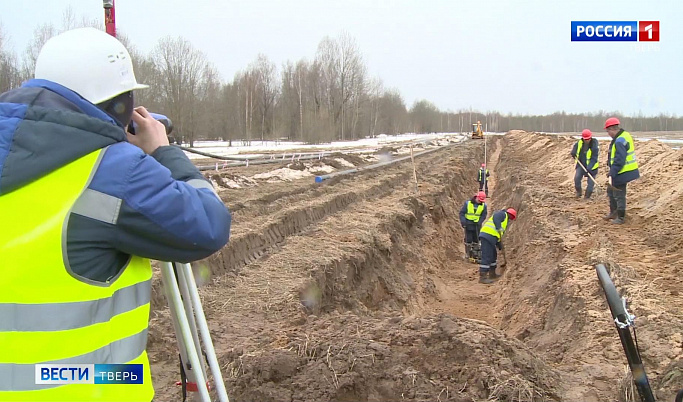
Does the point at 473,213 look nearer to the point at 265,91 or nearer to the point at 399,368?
the point at 399,368

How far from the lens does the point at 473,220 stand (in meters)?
12.8

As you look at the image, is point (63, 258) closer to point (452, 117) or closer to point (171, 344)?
point (171, 344)

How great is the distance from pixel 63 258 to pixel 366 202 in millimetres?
13101

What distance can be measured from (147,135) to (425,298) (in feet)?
29.6

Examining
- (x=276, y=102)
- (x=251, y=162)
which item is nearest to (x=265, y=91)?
(x=276, y=102)

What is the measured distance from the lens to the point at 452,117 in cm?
13712

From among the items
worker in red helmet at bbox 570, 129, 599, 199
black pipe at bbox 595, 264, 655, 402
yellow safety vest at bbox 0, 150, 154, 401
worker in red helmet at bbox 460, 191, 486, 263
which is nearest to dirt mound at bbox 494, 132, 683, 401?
worker in red helmet at bbox 570, 129, 599, 199

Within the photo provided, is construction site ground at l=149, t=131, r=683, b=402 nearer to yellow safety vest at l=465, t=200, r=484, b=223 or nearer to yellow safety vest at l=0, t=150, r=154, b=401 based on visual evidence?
yellow safety vest at l=465, t=200, r=484, b=223

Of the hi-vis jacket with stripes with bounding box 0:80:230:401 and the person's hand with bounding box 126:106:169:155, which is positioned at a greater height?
the person's hand with bounding box 126:106:169:155

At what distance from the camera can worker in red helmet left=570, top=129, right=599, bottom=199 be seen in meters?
13.3

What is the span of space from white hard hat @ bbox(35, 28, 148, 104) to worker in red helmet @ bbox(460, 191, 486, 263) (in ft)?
38.0

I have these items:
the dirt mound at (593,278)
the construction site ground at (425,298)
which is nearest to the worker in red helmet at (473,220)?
the construction site ground at (425,298)

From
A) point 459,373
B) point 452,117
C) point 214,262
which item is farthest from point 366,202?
point 452,117

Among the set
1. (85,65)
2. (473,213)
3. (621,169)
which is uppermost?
(85,65)
